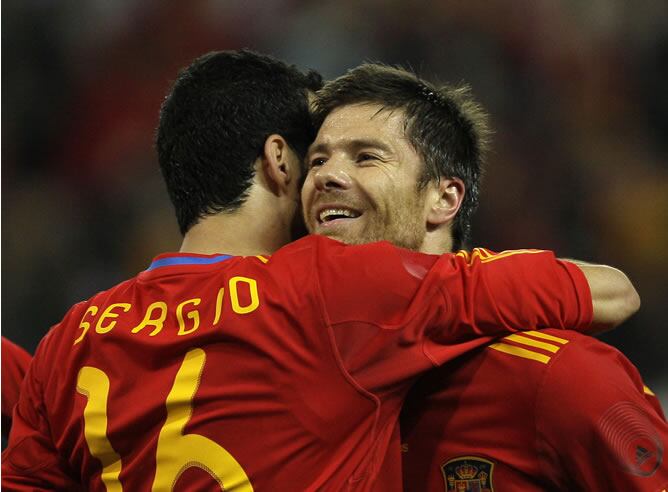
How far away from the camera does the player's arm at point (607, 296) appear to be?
2.02 meters

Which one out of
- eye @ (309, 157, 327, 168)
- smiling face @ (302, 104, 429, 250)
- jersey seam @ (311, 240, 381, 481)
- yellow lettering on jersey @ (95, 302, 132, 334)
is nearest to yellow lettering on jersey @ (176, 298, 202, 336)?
yellow lettering on jersey @ (95, 302, 132, 334)

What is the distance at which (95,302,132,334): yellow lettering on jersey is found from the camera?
6.85 feet

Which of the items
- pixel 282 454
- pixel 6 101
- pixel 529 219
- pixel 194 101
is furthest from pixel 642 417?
pixel 6 101

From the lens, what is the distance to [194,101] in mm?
2420

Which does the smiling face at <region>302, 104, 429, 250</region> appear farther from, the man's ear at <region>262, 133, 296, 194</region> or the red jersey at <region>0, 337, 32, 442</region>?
the red jersey at <region>0, 337, 32, 442</region>

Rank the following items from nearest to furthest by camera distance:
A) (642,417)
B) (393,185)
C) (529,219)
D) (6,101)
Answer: (642,417) → (393,185) → (529,219) → (6,101)

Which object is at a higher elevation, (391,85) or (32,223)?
(391,85)

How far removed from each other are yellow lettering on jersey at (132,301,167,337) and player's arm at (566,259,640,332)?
3.06ft

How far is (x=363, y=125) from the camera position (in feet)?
7.82

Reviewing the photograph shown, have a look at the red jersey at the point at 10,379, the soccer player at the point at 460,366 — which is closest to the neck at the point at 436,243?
the soccer player at the point at 460,366

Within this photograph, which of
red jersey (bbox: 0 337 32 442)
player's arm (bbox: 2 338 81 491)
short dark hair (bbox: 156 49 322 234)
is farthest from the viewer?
red jersey (bbox: 0 337 32 442)

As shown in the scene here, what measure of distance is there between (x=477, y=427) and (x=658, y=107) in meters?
4.33

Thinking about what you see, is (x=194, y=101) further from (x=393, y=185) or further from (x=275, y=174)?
(x=393, y=185)

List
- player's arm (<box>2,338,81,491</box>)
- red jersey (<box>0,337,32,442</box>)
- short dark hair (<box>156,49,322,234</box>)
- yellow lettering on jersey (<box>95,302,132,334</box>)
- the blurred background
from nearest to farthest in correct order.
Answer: yellow lettering on jersey (<box>95,302,132,334</box>)
player's arm (<box>2,338,81,491</box>)
short dark hair (<box>156,49,322,234</box>)
red jersey (<box>0,337,32,442</box>)
the blurred background
